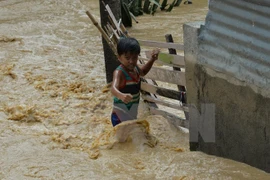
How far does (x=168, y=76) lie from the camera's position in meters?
5.11

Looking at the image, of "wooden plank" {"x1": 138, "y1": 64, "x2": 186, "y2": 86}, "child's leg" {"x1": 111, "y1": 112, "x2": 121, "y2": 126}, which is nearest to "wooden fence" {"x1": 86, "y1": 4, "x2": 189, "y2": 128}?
"wooden plank" {"x1": 138, "y1": 64, "x2": 186, "y2": 86}

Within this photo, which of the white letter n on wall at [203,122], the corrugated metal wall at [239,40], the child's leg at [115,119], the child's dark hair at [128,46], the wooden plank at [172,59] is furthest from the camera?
the child's leg at [115,119]

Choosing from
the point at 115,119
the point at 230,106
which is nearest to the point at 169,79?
the point at 115,119

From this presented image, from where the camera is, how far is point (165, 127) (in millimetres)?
5246

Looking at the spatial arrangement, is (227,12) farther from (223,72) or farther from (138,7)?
(138,7)

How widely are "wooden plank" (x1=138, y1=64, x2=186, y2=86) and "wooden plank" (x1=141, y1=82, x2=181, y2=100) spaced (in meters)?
0.10

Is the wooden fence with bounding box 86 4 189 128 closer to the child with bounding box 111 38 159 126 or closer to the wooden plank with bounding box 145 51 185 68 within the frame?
the wooden plank with bounding box 145 51 185 68

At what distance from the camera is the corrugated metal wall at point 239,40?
12.0 ft

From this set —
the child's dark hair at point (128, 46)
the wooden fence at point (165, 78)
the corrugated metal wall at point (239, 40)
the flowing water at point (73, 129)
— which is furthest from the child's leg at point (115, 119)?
the corrugated metal wall at point (239, 40)

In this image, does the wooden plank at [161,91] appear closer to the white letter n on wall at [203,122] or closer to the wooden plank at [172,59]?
the wooden plank at [172,59]

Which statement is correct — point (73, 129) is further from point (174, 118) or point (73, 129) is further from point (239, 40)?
point (239, 40)

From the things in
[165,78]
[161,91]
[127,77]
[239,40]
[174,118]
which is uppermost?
[239,40]

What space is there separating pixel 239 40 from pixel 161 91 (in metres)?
1.63

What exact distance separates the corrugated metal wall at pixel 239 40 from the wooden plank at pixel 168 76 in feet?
2.19
